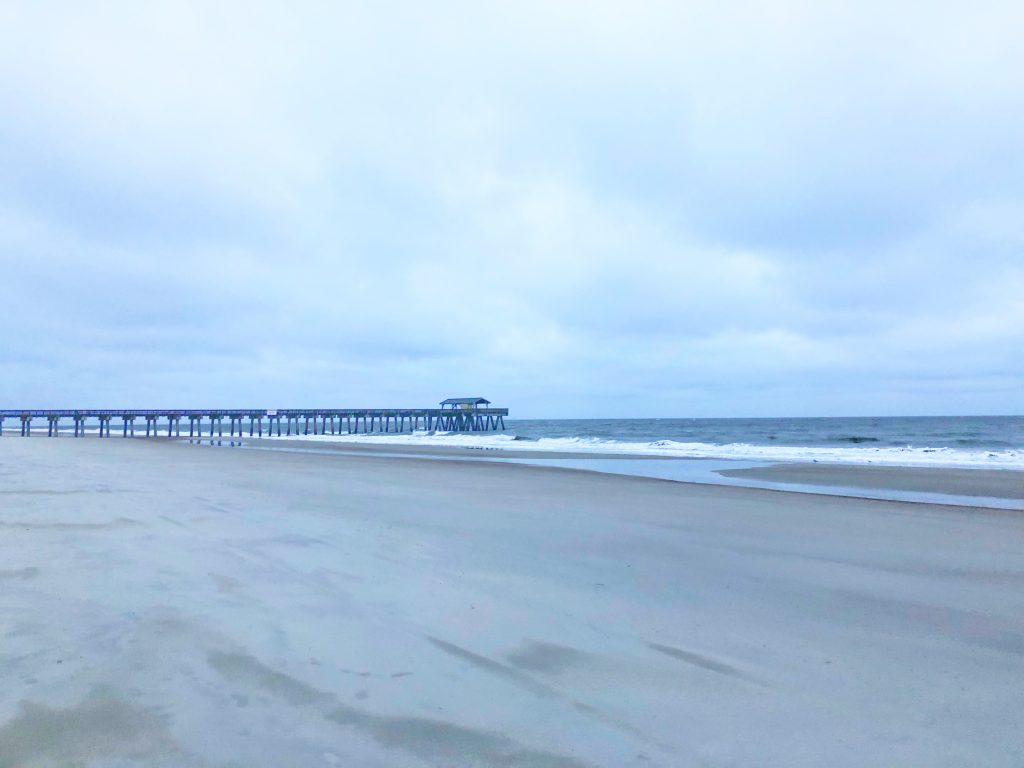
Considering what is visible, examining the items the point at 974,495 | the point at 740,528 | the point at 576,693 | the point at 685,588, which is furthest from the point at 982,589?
the point at 974,495

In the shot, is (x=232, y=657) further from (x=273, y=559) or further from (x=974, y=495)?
(x=974, y=495)

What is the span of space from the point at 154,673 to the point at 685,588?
16.0ft

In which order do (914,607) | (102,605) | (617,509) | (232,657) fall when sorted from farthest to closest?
A: (617,509)
(914,607)
(102,605)
(232,657)

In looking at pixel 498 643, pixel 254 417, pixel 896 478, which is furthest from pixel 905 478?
pixel 254 417

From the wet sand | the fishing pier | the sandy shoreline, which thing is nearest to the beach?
the sandy shoreline

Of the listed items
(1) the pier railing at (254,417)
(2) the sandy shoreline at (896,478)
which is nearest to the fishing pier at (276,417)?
(1) the pier railing at (254,417)

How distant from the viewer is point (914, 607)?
651cm

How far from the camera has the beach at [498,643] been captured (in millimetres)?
3578

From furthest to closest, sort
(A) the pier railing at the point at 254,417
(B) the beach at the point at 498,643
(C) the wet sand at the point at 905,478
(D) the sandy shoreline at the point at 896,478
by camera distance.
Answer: (A) the pier railing at the point at 254,417, (C) the wet sand at the point at 905,478, (D) the sandy shoreline at the point at 896,478, (B) the beach at the point at 498,643

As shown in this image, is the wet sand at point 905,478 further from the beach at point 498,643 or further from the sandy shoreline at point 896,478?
the beach at point 498,643

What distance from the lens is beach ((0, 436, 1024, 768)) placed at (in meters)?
3.58

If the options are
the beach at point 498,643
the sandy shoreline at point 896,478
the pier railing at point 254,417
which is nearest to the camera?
the beach at point 498,643

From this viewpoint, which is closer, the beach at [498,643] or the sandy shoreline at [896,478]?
the beach at [498,643]

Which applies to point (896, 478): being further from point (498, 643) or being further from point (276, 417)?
point (276, 417)
